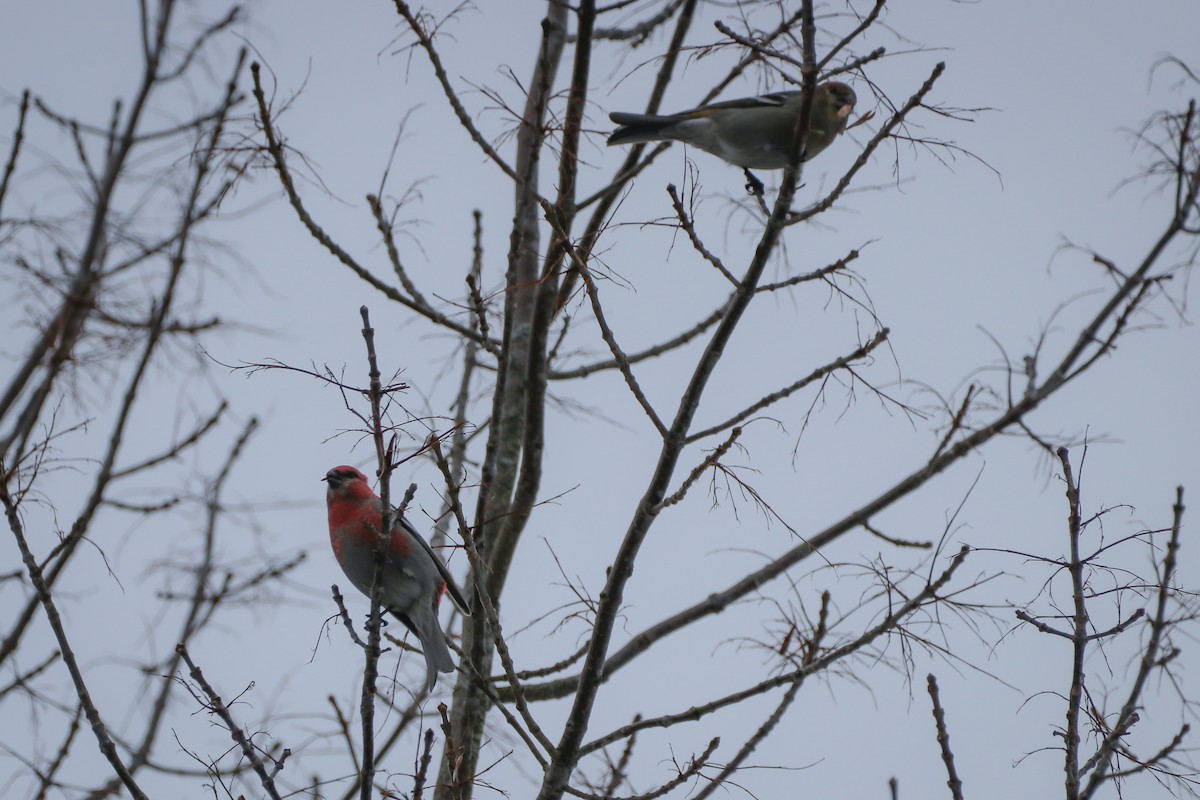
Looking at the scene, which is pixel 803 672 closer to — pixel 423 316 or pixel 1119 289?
pixel 1119 289

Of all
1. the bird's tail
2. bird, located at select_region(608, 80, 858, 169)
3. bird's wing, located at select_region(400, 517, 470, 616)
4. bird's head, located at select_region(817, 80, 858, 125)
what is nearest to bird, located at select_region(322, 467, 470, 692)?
bird's wing, located at select_region(400, 517, 470, 616)

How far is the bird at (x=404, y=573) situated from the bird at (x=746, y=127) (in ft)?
6.95

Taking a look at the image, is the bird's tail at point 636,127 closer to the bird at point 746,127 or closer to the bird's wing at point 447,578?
the bird at point 746,127

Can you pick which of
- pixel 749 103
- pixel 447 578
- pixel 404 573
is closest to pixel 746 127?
pixel 749 103

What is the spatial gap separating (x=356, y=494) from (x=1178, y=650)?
408 centimetres

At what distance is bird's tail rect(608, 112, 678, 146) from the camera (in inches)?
206

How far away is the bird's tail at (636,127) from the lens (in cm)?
524

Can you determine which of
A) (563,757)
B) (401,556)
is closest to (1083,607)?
(563,757)

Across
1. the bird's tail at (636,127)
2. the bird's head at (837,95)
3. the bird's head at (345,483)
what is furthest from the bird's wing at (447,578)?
the bird's head at (837,95)

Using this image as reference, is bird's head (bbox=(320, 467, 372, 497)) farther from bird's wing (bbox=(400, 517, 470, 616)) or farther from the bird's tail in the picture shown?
the bird's tail

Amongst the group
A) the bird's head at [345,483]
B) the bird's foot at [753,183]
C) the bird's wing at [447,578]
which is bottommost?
the bird's wing at [447,578]

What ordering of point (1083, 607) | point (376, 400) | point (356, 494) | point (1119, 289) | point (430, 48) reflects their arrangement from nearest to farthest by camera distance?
point (376, 400), point (1083, 607), point (1119, 289), point (430, 48), point (356, 494)

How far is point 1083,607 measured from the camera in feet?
11.0

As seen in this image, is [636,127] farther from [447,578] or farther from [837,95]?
[447,578]
